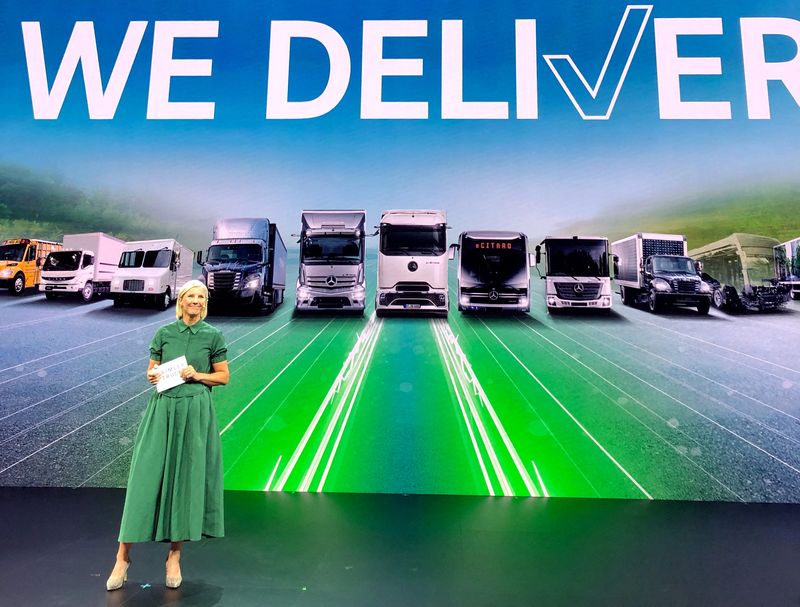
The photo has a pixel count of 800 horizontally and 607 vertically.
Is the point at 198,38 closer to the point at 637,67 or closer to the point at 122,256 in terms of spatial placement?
the point at 122,256

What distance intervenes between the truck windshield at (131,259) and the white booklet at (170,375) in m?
2.73

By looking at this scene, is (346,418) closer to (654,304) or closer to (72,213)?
(654,304)

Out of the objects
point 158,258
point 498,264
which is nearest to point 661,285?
point 498,264

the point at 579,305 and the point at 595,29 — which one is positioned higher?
the point at 595,29

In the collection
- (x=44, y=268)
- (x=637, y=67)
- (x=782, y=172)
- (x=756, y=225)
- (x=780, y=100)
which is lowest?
(x=44, y=268)

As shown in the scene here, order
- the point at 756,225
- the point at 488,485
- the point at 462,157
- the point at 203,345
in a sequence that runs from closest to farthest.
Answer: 1. the point at 203,345
2. the point at 488,485
3. the point at 756,225
4. the point at 462,157

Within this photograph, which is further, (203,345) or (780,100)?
(780,100)

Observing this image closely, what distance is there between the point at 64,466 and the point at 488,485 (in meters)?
3.48

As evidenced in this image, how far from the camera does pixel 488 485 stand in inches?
157

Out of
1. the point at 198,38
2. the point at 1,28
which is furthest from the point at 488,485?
the point at 1,28

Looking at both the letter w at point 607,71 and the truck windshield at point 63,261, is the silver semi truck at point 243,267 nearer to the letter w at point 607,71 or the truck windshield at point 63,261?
the truck windshield at point 63,261

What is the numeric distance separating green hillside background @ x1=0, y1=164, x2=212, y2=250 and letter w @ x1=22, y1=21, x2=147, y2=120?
69cm

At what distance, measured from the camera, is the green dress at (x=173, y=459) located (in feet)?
7.70

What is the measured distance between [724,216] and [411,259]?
292 centimetres
